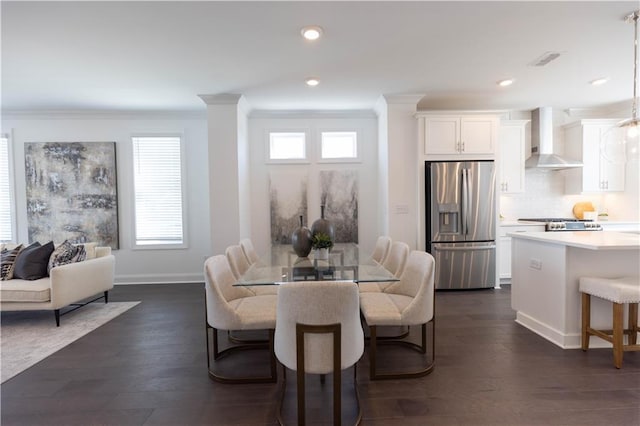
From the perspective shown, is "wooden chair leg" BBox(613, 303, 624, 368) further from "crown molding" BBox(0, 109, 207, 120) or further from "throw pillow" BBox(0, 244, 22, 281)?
"throw pillow" BBox(0, 244, 22, 281)

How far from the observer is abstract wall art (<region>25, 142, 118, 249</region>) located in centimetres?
483

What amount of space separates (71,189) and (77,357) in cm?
338

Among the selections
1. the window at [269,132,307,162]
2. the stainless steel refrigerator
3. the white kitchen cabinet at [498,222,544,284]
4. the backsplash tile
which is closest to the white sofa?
the window at [269,132,307,162]

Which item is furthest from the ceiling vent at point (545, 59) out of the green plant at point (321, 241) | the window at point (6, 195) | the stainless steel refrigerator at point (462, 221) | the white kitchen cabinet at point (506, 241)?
the window at point (6, 195)

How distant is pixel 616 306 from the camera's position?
7.55 feet

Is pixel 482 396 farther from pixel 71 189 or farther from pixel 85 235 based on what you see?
pixel 71 189

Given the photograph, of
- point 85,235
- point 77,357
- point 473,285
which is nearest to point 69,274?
point 77,357

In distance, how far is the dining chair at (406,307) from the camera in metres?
2.19

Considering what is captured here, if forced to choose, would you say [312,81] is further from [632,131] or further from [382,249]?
[632,131]

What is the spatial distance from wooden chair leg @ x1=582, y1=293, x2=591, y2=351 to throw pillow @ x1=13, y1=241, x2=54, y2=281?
554 centimetres

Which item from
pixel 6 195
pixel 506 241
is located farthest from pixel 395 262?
pixel 6 195

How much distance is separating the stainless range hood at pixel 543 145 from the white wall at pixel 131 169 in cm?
545

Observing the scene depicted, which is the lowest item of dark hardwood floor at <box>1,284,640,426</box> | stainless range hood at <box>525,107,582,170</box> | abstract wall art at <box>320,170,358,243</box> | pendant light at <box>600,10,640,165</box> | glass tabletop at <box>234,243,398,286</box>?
dark hardwood floor at <box>1,284,640,426</box>

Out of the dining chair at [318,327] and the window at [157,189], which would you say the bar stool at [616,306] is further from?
A: the window at [157,189]
